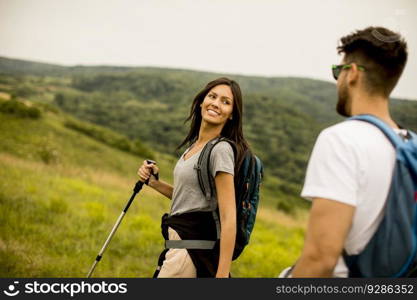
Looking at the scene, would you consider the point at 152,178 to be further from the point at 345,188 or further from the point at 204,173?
the point at 345,188

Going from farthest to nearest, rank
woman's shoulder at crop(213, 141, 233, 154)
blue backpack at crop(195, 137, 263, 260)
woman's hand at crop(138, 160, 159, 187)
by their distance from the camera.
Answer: woman's hand at crop(138, 160, 159, 187), blue backpack at crop(195, 137, 263, 260), woman's shoulder at crop(213, 141, 233, 154)

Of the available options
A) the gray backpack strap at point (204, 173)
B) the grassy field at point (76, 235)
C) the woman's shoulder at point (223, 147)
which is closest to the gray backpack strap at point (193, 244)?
the gray backpack strap at point (204, 173)

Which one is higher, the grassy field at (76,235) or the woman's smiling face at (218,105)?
the woman's smiling face at (218,105)

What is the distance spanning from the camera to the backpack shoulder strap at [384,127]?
203 centimetres

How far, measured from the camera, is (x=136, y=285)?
10.9 ft

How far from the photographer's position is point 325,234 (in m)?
1.96

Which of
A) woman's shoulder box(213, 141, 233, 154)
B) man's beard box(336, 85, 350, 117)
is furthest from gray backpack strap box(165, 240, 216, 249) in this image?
man's beard box(336, 85, 350, 117)

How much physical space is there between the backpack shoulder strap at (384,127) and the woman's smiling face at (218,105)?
1.48 m

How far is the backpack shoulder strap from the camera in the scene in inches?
80.0

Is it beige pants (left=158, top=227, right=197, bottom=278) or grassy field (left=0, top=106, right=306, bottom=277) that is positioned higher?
beige pants (left=158, top=227, right=197, bottom=278)

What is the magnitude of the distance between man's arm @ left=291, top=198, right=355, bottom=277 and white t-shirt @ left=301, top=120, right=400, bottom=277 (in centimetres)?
4

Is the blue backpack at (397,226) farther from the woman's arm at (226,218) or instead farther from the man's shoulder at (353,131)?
the woman's arm at (226,218)

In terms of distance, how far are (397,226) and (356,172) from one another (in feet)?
0.95

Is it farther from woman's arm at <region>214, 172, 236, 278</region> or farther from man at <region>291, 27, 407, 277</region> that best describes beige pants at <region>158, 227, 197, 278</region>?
man at <region>291, 27, 407, 277</region>
